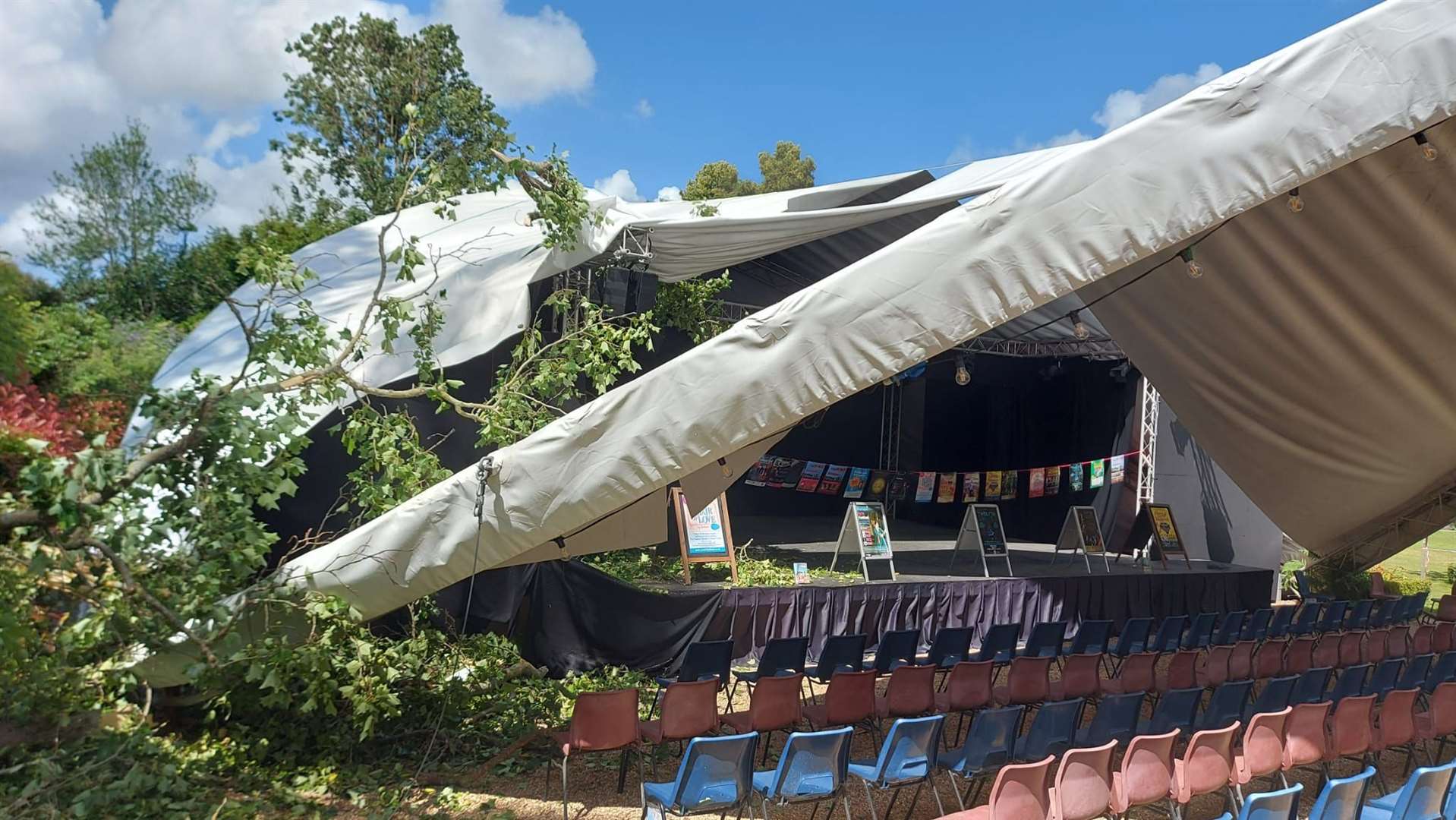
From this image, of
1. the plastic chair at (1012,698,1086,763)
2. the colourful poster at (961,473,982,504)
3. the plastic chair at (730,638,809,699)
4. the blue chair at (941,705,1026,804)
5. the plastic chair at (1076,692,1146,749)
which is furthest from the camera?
the colourful poster at (961,473,982,504)

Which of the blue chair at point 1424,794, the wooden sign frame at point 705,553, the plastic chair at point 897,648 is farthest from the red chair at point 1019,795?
the wooden sign frame at point 705,553

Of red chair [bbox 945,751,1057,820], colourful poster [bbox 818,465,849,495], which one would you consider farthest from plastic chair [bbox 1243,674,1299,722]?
colourful poster [bbox 818,465,849,495]

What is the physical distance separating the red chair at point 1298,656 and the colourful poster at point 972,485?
28.8 ft

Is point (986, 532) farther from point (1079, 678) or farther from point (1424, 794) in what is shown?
point (1424, 794)

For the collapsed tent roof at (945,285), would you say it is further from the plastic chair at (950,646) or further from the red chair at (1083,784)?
the plastic chair at (950,646)

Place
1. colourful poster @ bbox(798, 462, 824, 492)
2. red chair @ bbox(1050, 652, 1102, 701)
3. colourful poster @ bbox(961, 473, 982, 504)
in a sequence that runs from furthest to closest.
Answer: colourful poster @ bbox(961, 473, 982, 504)
colourful poster @ bbox(798, 462, 824, 492)
red chair @ bbox(1050, 652, 1102, 701)

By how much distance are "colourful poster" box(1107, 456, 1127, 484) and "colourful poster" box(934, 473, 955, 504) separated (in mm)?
2439

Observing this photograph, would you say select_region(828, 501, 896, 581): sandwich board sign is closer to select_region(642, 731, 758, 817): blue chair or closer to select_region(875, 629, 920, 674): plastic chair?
select_region(875, 629, 920, 674): plastic chair

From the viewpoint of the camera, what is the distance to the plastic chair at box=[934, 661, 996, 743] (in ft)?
17.8

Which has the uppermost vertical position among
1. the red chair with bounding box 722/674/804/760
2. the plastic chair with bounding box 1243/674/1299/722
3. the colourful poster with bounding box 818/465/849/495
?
the colourful poster with bounding box 818/465/849/495

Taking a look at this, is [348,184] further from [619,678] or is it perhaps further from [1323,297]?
[1323,297]

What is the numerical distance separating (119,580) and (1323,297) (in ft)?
24.3

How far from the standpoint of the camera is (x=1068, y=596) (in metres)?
9.46

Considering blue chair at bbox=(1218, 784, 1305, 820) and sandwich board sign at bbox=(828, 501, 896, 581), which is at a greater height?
sandwich board sign at bbox=(828, 501, 896, 581)
